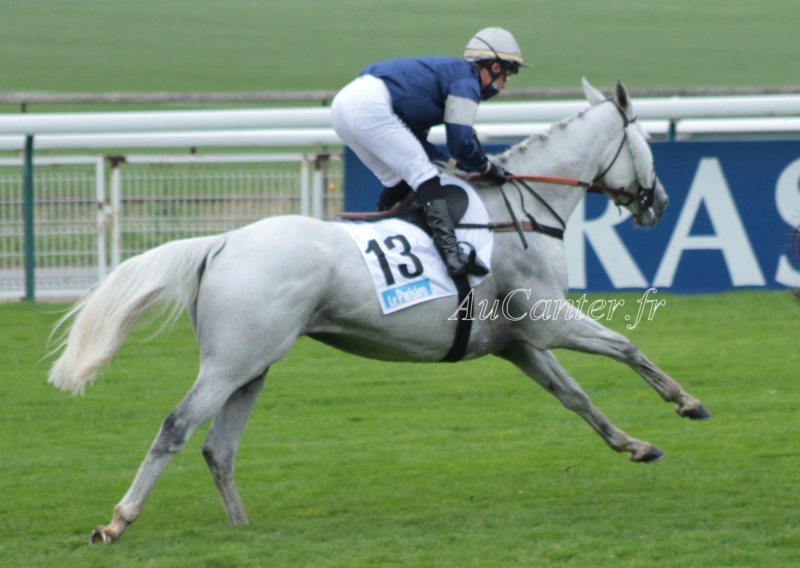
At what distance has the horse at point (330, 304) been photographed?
5.02 m

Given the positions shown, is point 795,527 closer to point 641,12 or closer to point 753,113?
point 753,113

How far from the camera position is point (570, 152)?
5996 mm

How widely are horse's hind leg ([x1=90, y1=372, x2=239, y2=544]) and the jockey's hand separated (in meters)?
1.44

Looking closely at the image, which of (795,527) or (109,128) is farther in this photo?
(109,128)

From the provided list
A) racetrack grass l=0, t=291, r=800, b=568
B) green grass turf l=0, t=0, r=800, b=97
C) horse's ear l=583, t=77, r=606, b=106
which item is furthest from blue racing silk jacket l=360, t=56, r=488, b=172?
green grass turf l=0, t=0, r=800, b=97

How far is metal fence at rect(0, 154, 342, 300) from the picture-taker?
10.3m

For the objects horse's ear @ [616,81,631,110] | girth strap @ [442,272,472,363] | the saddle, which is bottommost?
girth strap @ [442,272,472,363]

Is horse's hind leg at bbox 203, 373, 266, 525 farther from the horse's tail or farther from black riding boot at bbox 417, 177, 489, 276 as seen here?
black riding boot at bbox 417, 177, 489, 276

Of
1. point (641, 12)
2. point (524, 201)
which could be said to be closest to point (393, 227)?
point (524, 201)

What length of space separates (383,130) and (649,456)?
5.64ft

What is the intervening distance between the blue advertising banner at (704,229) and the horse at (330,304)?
345cm

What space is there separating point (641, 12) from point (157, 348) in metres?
26.4

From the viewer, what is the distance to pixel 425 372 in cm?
826

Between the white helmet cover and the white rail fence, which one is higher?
the white helmet cover
